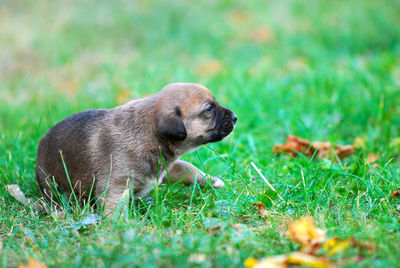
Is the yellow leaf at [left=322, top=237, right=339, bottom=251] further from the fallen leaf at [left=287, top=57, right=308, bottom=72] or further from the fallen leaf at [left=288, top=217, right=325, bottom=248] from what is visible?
the fallen leaf at [left=287, top=57, right=308, bottom=72]

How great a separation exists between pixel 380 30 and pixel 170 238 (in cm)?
799

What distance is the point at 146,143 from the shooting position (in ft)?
13.0

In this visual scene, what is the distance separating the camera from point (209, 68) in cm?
836

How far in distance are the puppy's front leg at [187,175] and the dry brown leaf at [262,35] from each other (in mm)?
5992

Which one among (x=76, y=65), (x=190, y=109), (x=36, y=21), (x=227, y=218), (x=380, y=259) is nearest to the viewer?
(x=380, y=259)

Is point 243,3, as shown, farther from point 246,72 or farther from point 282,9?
point 246,72

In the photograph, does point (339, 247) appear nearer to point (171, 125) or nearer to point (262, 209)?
point (262, 209)

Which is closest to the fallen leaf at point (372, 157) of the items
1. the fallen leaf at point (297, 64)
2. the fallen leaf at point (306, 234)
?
the fallen leaf at point (306, 234)

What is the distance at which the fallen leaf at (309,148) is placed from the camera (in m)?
4.88

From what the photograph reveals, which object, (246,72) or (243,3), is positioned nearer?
(246,72)

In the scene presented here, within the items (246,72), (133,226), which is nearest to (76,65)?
(246,72)

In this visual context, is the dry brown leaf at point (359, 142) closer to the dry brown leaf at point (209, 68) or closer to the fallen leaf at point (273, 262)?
the fallen leaf at point (273, 262)

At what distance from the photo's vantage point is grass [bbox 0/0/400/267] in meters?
3.13

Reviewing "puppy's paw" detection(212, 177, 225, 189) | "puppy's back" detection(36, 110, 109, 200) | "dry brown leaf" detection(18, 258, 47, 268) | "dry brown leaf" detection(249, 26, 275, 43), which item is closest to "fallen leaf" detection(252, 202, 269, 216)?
"puppy's paw" detection(212, 177, 225, 189)
